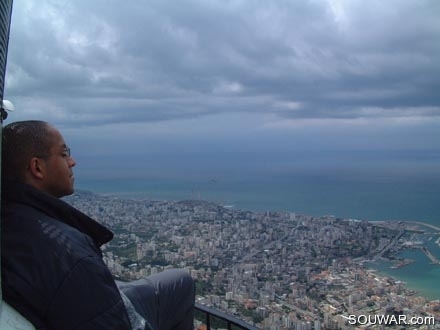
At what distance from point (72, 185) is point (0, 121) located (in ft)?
1.32

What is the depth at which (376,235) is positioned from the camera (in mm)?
13969

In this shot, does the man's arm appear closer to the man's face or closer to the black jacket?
the black jacket

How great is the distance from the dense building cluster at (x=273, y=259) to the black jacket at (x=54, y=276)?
354cm

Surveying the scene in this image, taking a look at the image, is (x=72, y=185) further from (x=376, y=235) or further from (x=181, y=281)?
(x=376, y=235)

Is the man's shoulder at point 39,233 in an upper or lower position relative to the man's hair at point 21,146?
lower

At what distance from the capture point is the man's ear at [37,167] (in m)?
1.35

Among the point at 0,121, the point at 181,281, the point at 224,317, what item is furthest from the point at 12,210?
the point at 224,317

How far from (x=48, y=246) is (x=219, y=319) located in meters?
1.74

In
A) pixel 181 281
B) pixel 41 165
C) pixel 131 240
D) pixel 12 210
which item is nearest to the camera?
pixel 12 210

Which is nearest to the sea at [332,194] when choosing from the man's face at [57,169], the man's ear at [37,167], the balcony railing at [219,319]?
the balcony railing at [219,319]

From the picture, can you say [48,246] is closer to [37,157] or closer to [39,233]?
[39,233]

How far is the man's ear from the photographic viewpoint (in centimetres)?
135

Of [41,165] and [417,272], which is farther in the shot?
[417,272]

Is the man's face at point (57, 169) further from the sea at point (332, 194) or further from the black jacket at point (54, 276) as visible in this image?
the sea at point (332, 194)
